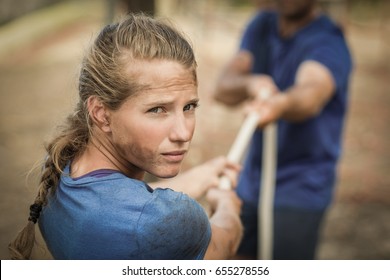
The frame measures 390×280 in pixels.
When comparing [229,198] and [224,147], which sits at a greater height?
[229,198]

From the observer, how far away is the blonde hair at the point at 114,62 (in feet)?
2.95

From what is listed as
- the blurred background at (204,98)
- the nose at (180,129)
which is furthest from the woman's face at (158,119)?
the blurred background at (204,98)

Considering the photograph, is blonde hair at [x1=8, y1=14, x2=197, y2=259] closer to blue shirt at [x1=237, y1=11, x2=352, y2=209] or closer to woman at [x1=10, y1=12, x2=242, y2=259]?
woman at [x1=10, y1=12, x2=242, y2=259]

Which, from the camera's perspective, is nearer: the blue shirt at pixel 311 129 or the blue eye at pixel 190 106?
the blue eye at pixel 190 106

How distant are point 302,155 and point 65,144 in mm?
1188

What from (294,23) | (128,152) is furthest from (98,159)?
(294,23)

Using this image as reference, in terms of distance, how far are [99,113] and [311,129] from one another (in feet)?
3.88

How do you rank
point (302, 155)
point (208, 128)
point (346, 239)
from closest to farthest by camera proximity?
point (302, 155) < point (346, 239) < point (208, 128)

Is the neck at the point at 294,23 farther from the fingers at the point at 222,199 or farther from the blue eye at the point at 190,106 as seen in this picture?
the blue eye at the point at 190,106

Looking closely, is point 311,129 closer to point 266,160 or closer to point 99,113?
point 266,160

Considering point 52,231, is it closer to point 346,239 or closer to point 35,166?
point 35,166

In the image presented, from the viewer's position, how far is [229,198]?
1273 millimetres
